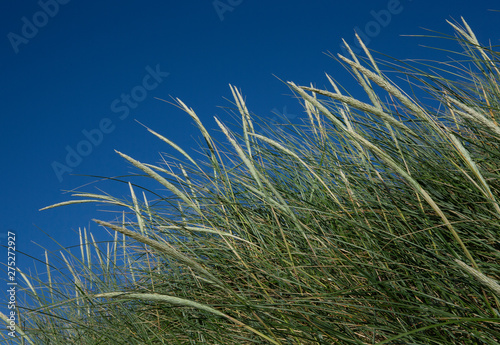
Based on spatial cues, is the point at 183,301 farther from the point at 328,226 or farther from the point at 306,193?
the point at 306,193

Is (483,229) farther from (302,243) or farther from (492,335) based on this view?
(302,243)

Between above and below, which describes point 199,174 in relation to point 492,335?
above

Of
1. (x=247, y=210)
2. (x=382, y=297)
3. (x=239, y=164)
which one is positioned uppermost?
(x=239, y=164)

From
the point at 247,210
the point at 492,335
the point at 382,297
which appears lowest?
the point at 492,335

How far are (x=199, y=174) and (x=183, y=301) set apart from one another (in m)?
1.33

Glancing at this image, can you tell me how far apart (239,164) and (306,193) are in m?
0.32

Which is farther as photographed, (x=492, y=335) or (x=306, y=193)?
(x=306, y=193)

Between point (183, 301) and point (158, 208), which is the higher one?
point (158, 208)

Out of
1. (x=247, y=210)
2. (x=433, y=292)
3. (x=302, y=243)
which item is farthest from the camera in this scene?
(x=247, y=210)

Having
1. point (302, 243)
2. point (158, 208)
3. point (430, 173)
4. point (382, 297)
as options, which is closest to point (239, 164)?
point (158, 208)

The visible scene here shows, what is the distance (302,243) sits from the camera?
4.93ft

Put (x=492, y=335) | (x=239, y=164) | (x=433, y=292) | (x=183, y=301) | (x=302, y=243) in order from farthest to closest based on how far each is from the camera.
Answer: (x=239, y=164)
(x=302, y=243)
(x=433, y=292)
(x=492, y=335)
(x=183, y=301)

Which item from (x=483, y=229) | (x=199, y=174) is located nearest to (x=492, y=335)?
(x=483, y=229)

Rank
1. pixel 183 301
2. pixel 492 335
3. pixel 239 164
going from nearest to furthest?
pixel 183 301
pixel 492 335
pixel 239 164
